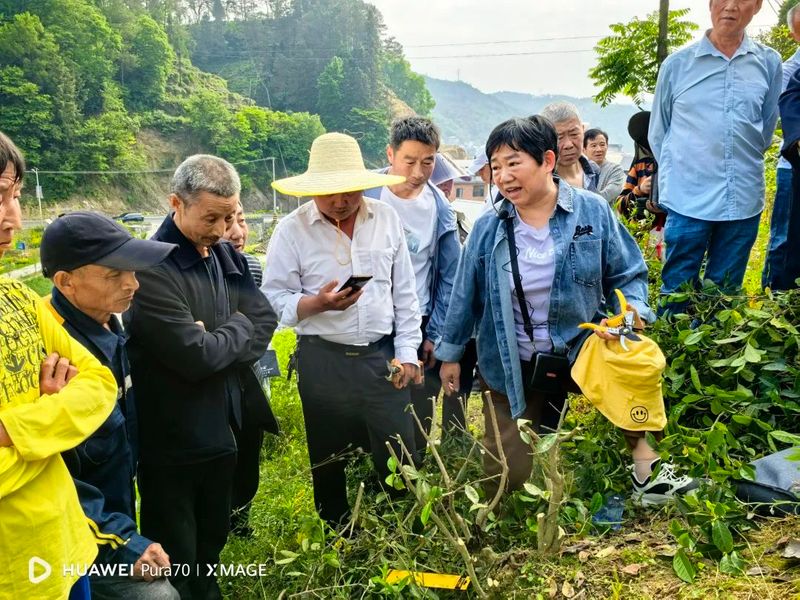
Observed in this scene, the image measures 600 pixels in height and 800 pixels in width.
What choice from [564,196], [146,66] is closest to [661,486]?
[564,196]

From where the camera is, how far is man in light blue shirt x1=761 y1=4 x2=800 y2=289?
3.28m

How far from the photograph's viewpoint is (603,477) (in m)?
2.37

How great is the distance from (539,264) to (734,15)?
179 cm

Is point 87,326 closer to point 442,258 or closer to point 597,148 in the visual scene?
point 442,258

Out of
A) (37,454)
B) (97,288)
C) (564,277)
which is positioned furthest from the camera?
(564,277)

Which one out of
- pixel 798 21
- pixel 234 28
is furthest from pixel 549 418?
pixel 234 28

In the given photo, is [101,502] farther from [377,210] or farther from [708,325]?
[708,325]

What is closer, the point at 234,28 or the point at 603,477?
the point at 603,477

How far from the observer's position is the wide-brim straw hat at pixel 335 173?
269 centimetres

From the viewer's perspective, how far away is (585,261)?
7.94ft

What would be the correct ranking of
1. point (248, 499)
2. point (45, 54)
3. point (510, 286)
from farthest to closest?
point (45, 54) < point (248, 499) < point (510, 286)

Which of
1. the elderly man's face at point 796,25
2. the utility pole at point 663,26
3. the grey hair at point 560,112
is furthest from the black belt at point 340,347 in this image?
the utility pole at point 663,26

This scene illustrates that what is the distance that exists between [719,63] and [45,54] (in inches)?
3001

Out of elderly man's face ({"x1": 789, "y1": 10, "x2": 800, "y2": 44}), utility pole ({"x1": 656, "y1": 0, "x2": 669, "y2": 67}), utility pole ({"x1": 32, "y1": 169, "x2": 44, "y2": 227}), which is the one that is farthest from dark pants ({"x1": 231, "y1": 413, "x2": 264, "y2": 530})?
utility pole ({"x1": 32, "y1": 169, "x2": 44, "y2": 227})
